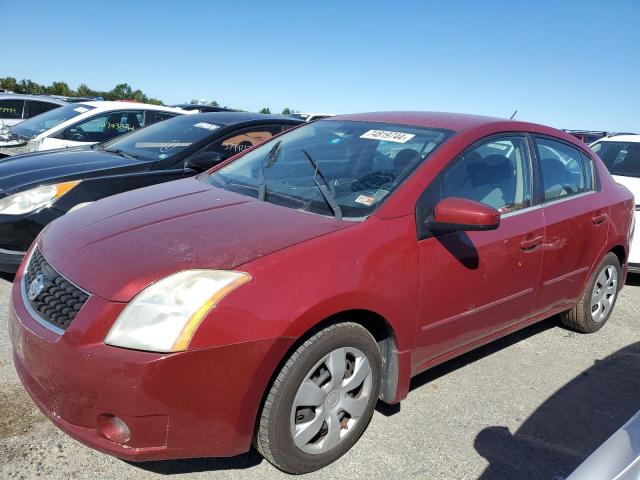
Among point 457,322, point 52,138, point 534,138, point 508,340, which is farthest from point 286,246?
point 52,138

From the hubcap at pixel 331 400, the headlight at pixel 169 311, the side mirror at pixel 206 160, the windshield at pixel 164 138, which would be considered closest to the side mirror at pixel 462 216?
the hubcap at pixel 331 400

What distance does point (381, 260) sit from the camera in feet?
8.30

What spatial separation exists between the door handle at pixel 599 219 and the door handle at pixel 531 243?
0.72 m

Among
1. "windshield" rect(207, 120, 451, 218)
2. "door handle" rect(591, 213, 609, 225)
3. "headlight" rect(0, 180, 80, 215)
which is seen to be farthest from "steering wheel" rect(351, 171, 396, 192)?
"headlight" rect(0, 180, 80, 215)

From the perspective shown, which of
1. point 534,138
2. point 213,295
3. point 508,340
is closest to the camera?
point 213,295

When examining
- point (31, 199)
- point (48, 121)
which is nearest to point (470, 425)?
point (31, 199)

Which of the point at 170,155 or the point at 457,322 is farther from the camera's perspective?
the point at 170,155

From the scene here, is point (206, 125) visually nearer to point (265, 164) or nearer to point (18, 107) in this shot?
point (265, 164)

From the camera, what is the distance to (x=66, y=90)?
95.1 ft

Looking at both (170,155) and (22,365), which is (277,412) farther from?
(170,155)

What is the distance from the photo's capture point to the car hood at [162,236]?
2.22 metres

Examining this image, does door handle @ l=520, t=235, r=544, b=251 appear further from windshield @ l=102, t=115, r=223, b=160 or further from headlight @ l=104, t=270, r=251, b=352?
windshield @ l=102, t=115, r=223, b=160

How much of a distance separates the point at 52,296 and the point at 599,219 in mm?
3400

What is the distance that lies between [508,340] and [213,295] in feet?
9.00
